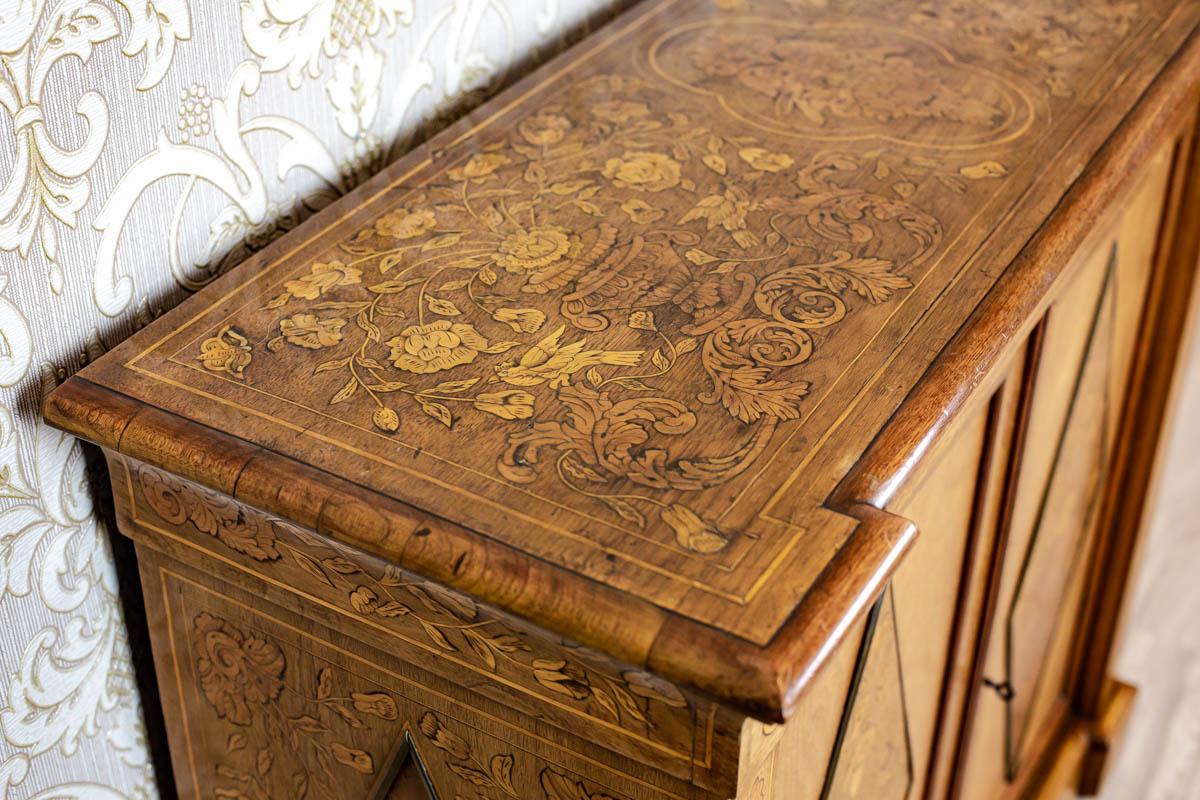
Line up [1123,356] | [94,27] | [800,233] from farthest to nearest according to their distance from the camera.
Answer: [1123,356]
[800,233]
[94,27]

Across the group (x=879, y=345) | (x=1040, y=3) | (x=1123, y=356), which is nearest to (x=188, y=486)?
(x=879, y=345)

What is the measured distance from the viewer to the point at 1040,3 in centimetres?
104

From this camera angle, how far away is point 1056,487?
1.08 meters

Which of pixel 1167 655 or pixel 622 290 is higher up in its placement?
pixel 622 290

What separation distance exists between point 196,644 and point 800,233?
1.37ft

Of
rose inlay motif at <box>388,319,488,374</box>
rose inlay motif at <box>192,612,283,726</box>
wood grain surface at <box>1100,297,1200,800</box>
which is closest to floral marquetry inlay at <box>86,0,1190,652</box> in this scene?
rose inlay motif at <box>388,319,488,374</box>

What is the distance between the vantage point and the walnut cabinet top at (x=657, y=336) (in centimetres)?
53

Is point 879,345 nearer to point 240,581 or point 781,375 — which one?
point 781,375

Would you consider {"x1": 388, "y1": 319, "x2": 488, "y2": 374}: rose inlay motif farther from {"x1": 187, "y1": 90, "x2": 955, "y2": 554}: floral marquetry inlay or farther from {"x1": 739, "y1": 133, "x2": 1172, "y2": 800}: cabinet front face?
{"x1": 739, "y1": 133, "x2": 1172, "y2": 800}: cabinet front face

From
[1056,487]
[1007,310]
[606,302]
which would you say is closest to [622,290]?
[606,302]

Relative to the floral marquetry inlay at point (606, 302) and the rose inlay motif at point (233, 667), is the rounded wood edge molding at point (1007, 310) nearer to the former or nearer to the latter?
the floral marquetry inlay at point (606, 302)

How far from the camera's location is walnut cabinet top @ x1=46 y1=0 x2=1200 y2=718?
1.75 feet

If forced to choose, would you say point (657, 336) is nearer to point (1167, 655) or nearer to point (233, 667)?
point (233, 667)

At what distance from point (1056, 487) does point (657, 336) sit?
0.56 metres
